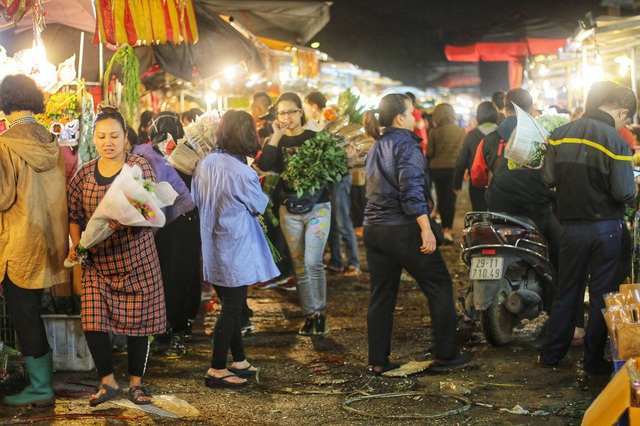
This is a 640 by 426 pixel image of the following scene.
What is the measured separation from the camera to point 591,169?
20.3ft

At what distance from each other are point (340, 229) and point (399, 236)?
544cm

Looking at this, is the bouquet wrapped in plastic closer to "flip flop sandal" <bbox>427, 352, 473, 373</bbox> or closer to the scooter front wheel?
"flip flop sandal" <bbox>427, 352, 473, 373</bbox>

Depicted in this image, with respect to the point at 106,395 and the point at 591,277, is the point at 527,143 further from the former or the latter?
the point at 106,395

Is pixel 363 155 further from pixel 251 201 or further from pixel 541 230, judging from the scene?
pixel 251 201

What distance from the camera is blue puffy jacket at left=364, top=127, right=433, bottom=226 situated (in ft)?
20.8

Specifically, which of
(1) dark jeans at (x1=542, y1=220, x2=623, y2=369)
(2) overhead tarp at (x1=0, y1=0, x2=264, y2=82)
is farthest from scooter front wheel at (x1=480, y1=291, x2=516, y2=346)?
(2) overhead tarp at (x1=0, y1=0, x2=264, y2=82)

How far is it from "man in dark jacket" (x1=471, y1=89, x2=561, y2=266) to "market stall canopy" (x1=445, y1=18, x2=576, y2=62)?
716 centimetres

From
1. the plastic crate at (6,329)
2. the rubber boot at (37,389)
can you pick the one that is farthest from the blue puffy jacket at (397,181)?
the plastic crate at (6,329)

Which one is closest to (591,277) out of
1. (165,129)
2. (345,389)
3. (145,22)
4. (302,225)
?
(345,389)

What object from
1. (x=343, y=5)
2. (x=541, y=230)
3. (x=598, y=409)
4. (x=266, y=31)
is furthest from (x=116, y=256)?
(x=343, y=5)

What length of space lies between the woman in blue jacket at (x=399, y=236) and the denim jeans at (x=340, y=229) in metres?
5.06

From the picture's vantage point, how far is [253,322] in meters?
9.06

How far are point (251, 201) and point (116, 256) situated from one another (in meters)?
1.13

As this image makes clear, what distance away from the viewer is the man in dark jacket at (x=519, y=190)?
7.56 meters
